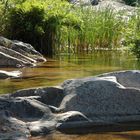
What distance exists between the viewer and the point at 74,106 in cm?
751

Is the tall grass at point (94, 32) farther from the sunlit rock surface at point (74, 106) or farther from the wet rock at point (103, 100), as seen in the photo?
the wet rock at point (103, 100)

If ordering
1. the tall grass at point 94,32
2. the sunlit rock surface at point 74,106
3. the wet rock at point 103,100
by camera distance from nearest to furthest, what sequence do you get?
the sunlit rock surface at point 74,106, the wet rock at point 103,100, the tall grass at point 94,32

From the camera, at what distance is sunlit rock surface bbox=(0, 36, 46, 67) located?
1513 centimetres

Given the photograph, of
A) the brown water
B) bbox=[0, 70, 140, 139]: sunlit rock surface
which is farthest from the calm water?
bbox=[0, 70, 140, 139]: sunlit rock surface

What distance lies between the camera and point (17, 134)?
6309 millimetres

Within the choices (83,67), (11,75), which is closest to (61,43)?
(83,67)

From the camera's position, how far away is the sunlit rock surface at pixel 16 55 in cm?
1513

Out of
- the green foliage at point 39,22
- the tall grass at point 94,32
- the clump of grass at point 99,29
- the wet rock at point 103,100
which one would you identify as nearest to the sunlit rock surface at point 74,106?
the wet rock at point 103,100

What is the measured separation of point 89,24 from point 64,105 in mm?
15321

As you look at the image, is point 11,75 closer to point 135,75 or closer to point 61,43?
point 135,75

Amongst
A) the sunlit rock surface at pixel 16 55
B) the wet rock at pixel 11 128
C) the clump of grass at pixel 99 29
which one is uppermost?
the clump of grass at pixel 99 29

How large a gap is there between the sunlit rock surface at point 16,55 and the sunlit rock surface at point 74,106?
277 inches

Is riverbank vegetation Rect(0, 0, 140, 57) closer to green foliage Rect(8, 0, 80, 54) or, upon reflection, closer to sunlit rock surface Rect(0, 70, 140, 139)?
green foliage Rect(8, 0, 80, 54)

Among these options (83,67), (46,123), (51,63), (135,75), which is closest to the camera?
(46,123)
